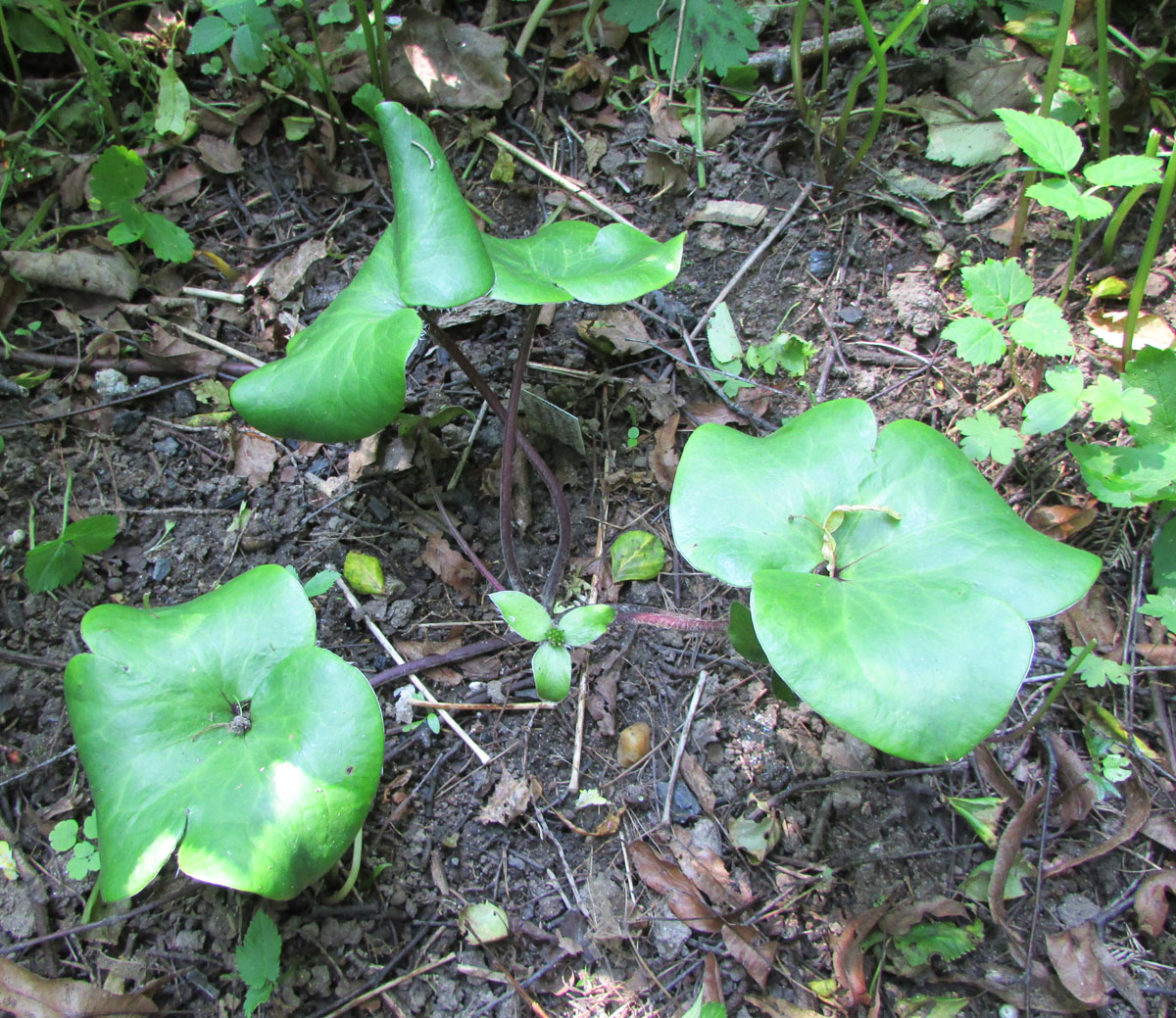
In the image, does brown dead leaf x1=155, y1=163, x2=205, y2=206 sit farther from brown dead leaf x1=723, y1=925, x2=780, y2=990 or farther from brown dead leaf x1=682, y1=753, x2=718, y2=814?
brown dead leaf x1=723, y1=925, x2=780, y2=990

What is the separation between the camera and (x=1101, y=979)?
140cm

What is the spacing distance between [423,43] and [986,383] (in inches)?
78.6

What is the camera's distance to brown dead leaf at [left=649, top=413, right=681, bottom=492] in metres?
1.90

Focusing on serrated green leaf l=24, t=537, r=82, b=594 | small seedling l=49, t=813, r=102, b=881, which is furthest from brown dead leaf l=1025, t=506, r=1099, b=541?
serrated green leaf l=24, t=537, r=82, b=594

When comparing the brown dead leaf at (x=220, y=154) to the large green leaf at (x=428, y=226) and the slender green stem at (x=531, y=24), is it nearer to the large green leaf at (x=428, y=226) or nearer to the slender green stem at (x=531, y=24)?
the slender green stem at (x=531, y=24)

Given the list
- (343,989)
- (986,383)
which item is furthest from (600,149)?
(343,989)

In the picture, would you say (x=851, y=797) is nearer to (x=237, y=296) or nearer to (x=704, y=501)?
(x=704, y=501)

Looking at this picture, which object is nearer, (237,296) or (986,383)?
(986,383)

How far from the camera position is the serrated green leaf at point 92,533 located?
1748 millimetres

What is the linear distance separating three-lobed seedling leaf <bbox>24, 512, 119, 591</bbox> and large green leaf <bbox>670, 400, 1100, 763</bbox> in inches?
55.1

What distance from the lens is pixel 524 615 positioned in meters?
1.45

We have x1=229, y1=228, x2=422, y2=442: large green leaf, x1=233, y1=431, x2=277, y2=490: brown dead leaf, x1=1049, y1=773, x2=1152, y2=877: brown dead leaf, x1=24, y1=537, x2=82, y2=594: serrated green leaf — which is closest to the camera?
x1=229, y1=228, x2=422, y2=442: large green leaf

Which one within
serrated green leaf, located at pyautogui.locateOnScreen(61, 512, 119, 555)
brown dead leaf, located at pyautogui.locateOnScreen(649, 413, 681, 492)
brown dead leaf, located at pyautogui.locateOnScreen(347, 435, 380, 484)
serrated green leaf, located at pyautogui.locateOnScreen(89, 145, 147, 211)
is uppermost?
serrated green leaf, located at pyautogui.locateOnScreen(89, 145, 147, 211)

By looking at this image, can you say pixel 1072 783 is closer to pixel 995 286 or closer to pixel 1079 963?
pixel 1079 963
